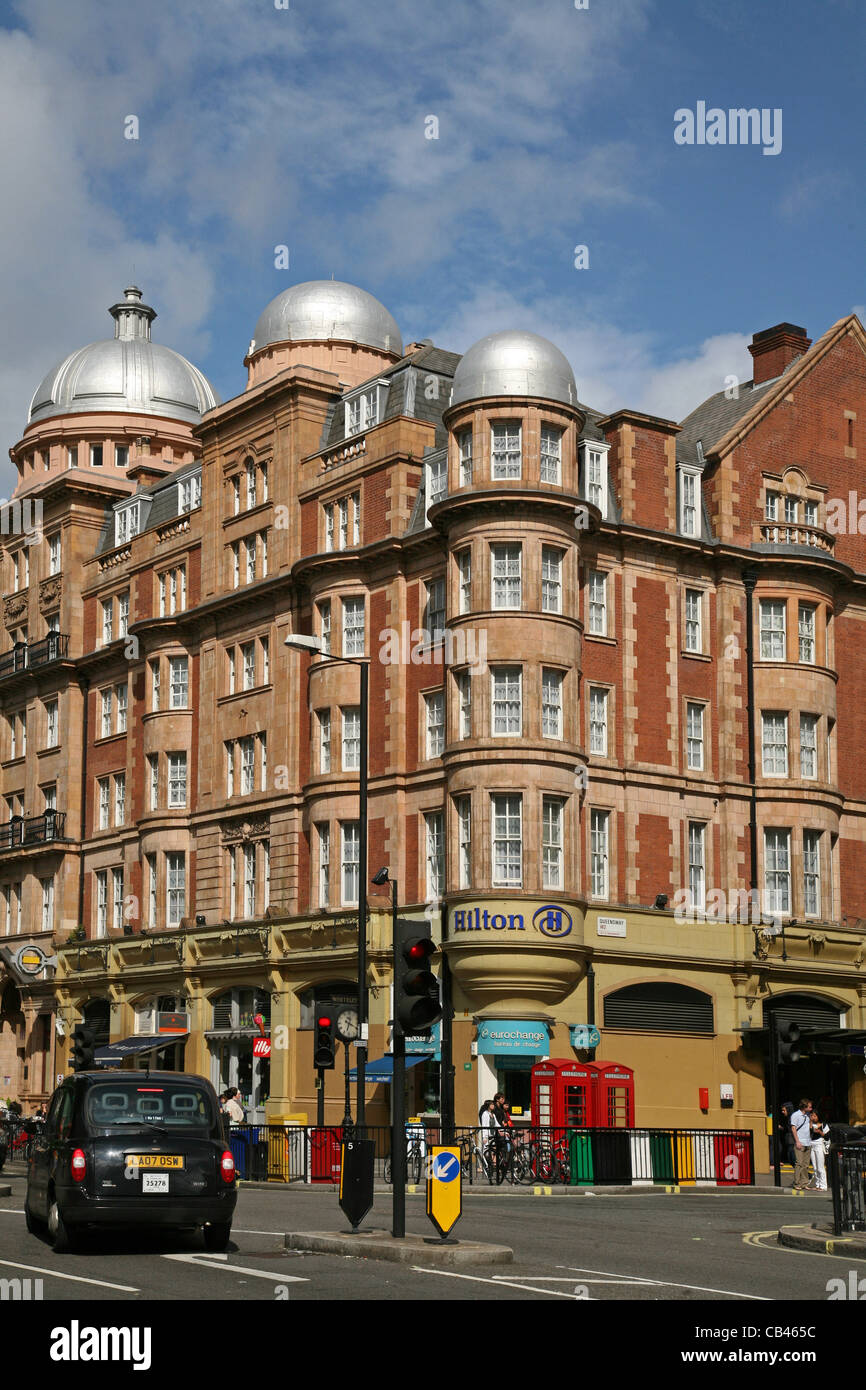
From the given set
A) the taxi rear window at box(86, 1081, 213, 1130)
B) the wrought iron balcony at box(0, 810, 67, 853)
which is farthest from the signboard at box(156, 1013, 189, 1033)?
the taxi rear window at box(86, 1081, 213, 1130)

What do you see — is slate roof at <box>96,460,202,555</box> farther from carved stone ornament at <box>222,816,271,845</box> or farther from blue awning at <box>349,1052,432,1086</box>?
blue awning at <box>349,1052,432,1086</box>

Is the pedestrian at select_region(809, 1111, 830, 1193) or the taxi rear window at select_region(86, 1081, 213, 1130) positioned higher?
the taxi rear window at select_region(86, 1081, 213, 1130)

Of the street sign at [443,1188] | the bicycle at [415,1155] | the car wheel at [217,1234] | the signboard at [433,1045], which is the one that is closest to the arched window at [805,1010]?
the signboard at [433,1045]

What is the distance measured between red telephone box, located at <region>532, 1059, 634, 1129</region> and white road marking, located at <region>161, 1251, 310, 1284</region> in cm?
1894

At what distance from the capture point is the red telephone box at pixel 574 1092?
119ft

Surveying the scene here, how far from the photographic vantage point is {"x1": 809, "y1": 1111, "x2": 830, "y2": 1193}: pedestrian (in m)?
36.0

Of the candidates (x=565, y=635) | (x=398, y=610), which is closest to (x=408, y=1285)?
(x=565, y=635)

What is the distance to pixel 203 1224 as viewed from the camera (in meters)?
17.9

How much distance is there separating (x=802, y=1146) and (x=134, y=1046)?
65.9ft

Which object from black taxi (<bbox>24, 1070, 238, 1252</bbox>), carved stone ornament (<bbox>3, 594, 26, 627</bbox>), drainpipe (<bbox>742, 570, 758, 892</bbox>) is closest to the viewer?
black taxi (<bbox>24, 1070, 238, 1252</bbox>)

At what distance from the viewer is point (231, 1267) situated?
16.5 metres

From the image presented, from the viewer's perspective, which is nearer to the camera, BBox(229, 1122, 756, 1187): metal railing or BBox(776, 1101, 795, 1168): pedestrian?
BBox(229, 1122, 756, 1187): metal railing

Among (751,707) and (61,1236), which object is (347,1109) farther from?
(61,1236)

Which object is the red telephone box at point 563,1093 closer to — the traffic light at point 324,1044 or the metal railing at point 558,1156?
the metal railing at point 558,1156
